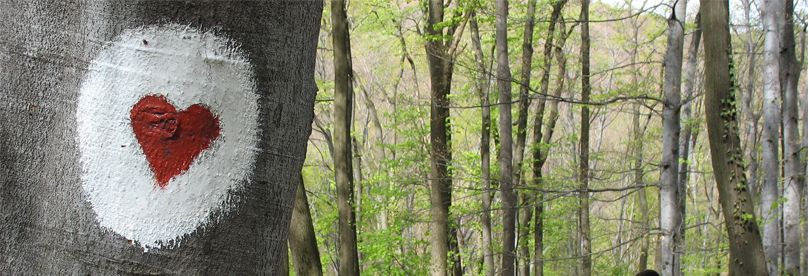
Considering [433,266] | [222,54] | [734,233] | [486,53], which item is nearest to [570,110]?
[486,53]

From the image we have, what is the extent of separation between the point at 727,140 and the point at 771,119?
282 cm

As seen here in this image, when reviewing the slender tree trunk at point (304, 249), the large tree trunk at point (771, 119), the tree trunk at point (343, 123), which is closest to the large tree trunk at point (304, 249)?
the slender tree trunk at point (304, 249)

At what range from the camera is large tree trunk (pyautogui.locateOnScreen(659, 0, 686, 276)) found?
11750 millimetres

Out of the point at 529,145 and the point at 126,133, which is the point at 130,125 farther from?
the point at 529,145

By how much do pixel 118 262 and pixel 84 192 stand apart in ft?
0.46

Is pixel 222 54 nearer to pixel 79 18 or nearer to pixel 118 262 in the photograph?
pixel 79 18

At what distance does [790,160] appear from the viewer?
13391mm

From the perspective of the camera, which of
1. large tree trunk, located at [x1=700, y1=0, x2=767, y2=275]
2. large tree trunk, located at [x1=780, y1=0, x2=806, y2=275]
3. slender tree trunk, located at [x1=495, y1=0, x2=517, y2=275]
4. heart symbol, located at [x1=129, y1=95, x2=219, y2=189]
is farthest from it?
slender tree trunk, located at [x1=495, y1=0, x2=517, y2=275]

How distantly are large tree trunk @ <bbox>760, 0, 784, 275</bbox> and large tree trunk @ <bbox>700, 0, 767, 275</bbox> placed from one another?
6.79ft

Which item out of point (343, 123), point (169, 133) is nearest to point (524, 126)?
point (343, 123)

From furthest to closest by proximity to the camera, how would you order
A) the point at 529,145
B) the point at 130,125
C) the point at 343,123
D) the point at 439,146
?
the point at 529,145
the point at 439,146
the point at 343,123
the point at 130,125

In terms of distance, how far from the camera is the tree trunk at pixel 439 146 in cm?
1518

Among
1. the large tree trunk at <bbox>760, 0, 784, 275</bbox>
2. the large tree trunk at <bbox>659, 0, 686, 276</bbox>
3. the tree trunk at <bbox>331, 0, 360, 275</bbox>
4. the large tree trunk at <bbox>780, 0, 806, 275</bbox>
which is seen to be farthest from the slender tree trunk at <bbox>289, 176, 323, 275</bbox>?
the large tree trunk at <bbox>780, 0, 806, 275</bbox>

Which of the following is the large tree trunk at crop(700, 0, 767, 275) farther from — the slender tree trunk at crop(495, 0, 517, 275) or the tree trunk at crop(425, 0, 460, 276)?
the tree trunk at crop(425, 0, 460, 276)
